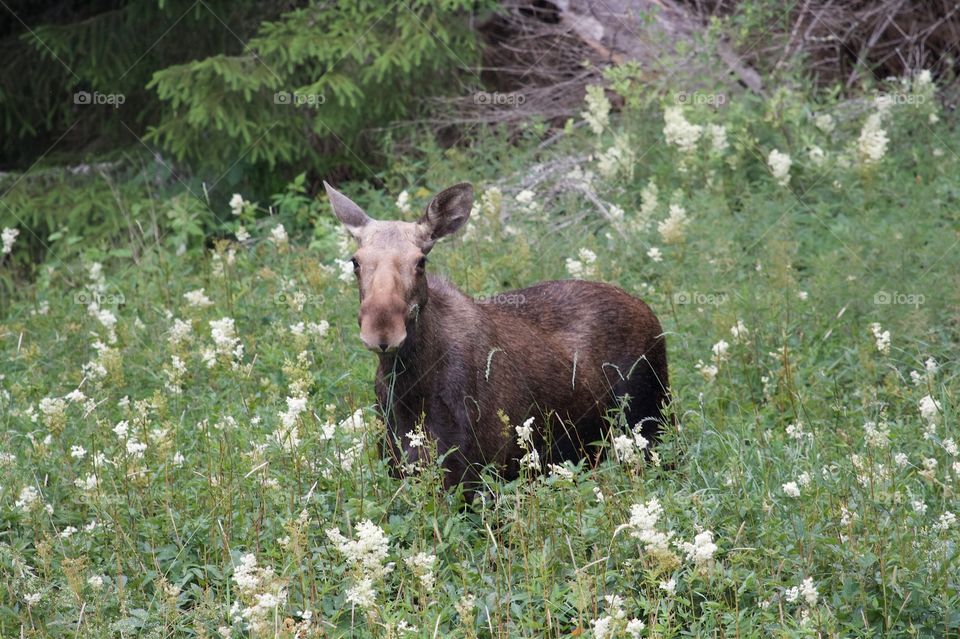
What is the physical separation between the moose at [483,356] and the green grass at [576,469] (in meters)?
0.23

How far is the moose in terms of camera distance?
215 inches

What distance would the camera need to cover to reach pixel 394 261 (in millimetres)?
5426

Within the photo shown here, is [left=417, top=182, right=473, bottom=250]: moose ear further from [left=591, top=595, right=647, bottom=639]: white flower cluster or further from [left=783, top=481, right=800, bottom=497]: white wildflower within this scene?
[left=591, top=595, right=647, bottom=639]: white flower cluster

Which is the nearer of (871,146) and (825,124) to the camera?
(871,146)

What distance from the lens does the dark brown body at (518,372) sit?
5645 millimetres

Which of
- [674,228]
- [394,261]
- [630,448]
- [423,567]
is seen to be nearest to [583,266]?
[674,228]

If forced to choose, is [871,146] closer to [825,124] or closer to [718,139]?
[825,124]

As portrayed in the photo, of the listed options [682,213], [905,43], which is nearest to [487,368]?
[682,213]

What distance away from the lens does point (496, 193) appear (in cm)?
915

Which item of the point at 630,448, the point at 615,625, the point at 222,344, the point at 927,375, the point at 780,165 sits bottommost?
the point at 780,165

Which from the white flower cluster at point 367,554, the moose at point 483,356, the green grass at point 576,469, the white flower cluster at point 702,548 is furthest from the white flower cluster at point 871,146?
the white flower cluster at point 367,554

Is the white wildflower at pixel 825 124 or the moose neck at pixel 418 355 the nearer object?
the moose neck at pixel 418 355

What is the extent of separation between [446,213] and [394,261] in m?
0.65

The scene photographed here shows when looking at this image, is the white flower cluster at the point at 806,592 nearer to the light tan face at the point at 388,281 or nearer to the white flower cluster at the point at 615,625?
the white flower cluster at the point at 615,625
